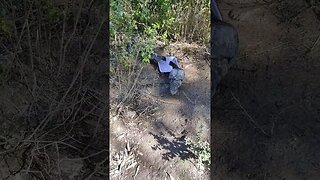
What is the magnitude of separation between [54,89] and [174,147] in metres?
0.48

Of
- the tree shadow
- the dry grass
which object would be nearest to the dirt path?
the tree shadow

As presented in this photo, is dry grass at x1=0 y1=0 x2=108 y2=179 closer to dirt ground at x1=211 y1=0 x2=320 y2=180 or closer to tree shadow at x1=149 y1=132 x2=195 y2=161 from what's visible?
tree shadow at x1=149 y1=132 x2=195 y2=161

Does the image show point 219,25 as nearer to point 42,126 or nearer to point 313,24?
point 313,24

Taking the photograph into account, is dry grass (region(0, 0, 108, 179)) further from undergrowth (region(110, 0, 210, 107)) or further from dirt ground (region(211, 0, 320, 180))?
dirt ground (region(211, 0, 320, 180))

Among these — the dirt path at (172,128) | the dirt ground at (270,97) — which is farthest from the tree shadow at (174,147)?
the dirt ground at (270,97)

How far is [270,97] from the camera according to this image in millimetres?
2516

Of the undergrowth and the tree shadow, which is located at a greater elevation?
the undergrowth

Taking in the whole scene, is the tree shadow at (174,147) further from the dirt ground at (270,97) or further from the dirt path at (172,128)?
the dirt ground at (270,97)

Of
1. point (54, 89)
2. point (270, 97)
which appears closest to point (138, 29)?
point (54, 89)

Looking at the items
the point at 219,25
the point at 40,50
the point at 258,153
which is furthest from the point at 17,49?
the point at 258,153

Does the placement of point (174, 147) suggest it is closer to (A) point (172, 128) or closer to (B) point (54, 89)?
(A) point (172, 128)

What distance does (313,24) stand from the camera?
2.52 m

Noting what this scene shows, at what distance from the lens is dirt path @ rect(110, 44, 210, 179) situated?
96.6 inches

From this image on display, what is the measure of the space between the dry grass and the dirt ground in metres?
0.44
